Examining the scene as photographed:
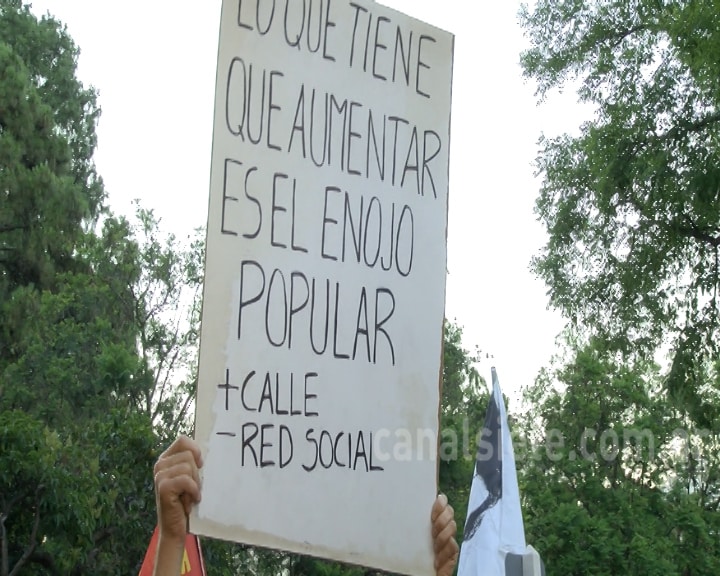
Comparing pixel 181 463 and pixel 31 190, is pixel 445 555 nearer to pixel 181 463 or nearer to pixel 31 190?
pixel 181 463

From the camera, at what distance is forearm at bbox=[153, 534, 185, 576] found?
236 centimetres

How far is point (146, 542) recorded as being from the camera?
13609 millimetres

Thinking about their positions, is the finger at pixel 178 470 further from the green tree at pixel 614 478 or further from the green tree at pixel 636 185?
the green tree at pixel 614 478

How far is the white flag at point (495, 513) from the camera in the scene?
7145 mm

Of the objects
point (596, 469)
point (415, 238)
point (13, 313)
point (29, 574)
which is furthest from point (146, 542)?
point (596, 469)

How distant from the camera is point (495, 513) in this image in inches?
292

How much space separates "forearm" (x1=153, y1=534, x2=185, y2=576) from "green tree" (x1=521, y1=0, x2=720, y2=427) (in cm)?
948

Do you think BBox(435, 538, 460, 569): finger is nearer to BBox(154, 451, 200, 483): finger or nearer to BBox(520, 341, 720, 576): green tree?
BBox(154, 451, 200, 483): finger

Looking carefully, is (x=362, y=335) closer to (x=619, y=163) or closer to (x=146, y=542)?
(x=619, y=163)

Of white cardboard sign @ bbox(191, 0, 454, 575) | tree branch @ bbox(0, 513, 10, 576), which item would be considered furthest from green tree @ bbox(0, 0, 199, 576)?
A: white cardboard sign @ bbox(191, 0, 454, 575)

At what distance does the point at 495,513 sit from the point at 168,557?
17.3 feet

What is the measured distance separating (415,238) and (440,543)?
0.69 meters

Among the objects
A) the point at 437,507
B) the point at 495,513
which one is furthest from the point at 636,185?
the point at 437,507

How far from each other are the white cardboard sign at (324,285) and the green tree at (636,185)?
8.70 meters
